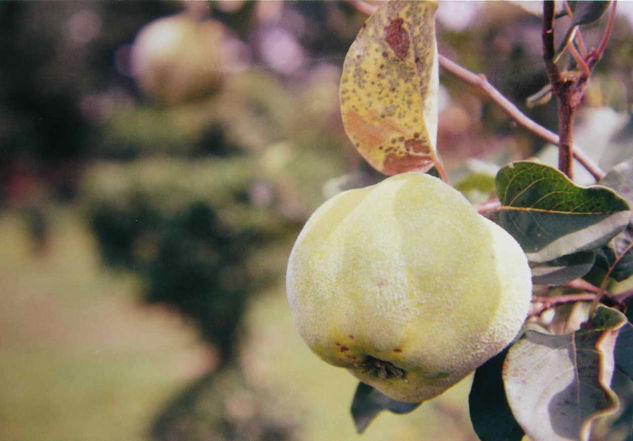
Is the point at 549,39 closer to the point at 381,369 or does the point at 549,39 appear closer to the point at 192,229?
the point at 381,369

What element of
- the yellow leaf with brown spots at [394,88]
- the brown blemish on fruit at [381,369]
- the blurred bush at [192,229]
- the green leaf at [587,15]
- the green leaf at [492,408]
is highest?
the green leaf at [587,15]

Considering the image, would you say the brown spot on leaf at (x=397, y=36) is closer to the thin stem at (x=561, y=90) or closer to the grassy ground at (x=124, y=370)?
the thin stem at (x=561, y=90)

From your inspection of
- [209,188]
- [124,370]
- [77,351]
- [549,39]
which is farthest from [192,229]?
[549,39]

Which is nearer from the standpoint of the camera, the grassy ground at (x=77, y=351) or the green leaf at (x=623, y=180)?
the green leaf at (x=623, y=180)

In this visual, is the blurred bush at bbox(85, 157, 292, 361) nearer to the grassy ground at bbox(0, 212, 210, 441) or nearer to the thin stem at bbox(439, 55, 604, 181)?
the grassy ground at bbox(0, 212, 210, 441)

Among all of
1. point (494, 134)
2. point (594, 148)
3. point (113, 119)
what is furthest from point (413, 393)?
point (113, 119)

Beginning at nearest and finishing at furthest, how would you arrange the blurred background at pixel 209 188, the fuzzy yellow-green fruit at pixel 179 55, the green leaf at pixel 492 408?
the green leaf at pixel 492 408 < the blurred background at pixel 209 188 < the fuzzy yellow-green fruit at pixel 179 55

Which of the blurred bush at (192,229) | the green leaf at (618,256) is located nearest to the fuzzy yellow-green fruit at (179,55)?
the blurred bush at (192,229)
